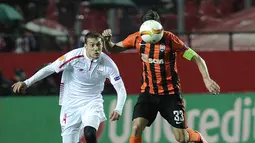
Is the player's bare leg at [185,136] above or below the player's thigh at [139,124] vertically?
below

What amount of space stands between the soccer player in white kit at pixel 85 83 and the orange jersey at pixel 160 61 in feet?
1.17

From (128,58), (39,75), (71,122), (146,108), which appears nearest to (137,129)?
(146,108)

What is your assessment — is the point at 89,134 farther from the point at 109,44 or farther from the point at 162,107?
the point at 109,44

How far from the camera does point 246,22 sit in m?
19.7

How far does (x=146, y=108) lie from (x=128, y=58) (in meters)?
7.03

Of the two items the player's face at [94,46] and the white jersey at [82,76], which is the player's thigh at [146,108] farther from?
the player's face at [94,46]

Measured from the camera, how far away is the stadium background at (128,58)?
554 inches

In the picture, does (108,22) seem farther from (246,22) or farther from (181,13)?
(246,22)

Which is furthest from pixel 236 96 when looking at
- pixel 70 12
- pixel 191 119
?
pixel 70 12

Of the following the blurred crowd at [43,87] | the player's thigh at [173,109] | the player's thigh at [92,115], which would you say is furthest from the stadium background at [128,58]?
the player's thigh at [173,109]

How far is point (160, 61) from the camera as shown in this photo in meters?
11.1

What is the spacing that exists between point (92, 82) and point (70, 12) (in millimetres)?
10024

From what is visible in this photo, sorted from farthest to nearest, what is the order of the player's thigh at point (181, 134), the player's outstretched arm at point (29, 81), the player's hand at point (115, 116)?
the player's thigh at point (181, 134) < the player's outstretched arm at point (29, 81) < the player's hand at point (115, 116)

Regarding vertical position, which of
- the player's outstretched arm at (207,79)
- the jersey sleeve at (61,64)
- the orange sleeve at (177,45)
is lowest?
the player's outstretched arm at (207,79)
